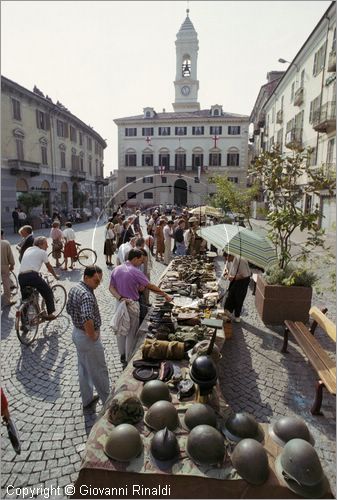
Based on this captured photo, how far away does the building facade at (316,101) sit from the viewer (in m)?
21.5

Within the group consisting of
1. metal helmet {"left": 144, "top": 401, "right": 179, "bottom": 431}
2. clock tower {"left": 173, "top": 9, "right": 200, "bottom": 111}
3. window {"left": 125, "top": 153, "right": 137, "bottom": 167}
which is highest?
clock tower {"left": 173, "top": 9, "right": 200, "bottom": 111}

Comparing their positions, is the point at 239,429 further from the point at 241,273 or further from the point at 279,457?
the point at 241,273

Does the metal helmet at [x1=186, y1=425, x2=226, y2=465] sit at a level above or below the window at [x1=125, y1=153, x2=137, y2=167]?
below

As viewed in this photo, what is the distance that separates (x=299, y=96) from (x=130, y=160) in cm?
3463

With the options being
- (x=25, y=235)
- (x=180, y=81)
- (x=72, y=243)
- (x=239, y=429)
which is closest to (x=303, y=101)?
(x=72, y=243)

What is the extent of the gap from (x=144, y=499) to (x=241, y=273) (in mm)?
5201

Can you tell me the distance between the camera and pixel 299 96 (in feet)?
90.4

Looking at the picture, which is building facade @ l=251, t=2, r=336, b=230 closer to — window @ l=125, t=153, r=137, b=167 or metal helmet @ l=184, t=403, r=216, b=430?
metal helmet @ l=184, t=403, r=216, b=430

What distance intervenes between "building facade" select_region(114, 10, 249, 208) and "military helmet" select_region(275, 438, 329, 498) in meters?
50.5

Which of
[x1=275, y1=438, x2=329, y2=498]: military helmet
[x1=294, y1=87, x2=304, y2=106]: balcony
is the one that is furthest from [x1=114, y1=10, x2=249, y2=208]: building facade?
[x1=275, y1=438, x2=329, y2=498]: military helmet

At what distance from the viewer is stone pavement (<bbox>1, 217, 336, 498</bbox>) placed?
369 cm

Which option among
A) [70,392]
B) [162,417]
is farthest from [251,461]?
[70,392]

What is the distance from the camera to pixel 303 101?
2756cm

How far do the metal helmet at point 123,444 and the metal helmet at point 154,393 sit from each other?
0.51 m
